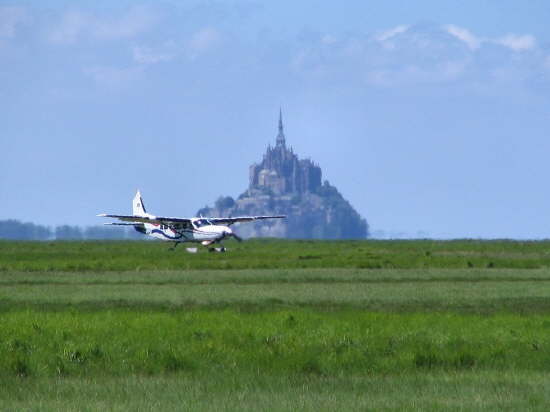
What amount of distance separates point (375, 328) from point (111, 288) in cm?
1929

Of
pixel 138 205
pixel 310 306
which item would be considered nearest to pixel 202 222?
pixel 138 205

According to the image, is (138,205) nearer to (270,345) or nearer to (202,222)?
(202,222)

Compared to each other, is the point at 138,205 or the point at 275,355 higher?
the point at 138,205

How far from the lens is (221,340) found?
2214cm

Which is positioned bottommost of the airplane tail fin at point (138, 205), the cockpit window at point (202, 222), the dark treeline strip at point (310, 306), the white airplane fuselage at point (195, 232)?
the dark treeline strip at point (310, 306)

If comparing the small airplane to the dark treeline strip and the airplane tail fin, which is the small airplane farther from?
the dark treeline strip

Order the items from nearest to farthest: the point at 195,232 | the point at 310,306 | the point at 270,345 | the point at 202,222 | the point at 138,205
→ 1. the point at 270,345
2. the point at 310,306
3. the point at 195,232
4. the point at 202,222
5. the point at 138,205

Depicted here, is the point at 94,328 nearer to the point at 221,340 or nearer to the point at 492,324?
the point at 221,340

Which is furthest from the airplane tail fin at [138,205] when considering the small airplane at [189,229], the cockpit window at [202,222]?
the cockpit window at [202,222]

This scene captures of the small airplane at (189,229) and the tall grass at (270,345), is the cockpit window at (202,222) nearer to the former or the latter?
the small airplane at (189,229)

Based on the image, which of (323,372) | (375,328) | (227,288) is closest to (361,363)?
(323,372)

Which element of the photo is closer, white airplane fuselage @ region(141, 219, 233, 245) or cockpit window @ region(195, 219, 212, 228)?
white airplane fuselage @ region(141, 219, 233, 245)

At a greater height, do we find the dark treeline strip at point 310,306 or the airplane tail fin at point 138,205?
the airplane tail fin at point 138,205

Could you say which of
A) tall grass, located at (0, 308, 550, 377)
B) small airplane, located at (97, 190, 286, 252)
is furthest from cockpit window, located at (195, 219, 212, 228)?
tall grass, located at (0, 308, 550, 377)
